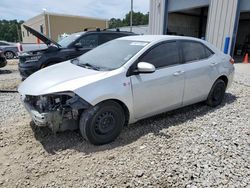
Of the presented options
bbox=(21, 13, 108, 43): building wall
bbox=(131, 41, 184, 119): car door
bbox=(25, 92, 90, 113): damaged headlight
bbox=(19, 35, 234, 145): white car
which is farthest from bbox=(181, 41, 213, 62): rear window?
bbox=(21, 13, 108, 43): building wall

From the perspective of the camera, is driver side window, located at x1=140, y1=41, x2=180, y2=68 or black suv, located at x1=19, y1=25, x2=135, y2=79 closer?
driver side window, located at x1=140, y1=41, x2=180, y2=68

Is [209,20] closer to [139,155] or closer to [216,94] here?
[216,94]

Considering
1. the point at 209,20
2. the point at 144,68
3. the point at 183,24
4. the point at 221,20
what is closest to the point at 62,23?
the point at 183,24

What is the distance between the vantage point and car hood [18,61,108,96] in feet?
9.70

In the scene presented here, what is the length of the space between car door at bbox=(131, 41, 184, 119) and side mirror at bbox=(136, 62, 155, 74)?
116 mm

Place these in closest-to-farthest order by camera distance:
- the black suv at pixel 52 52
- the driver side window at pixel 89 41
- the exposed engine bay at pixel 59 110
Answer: the exposed engine bay at pixel 59 110 < the black suv at pixel 52 52 < the driver side window at pixel 89 41

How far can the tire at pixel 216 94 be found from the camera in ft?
15.4

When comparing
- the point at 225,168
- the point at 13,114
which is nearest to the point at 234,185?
the point at 225,168

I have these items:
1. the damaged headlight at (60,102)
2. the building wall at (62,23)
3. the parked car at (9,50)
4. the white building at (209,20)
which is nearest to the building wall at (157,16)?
the white building at (209,20)

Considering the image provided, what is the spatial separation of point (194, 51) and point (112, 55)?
5.72ft

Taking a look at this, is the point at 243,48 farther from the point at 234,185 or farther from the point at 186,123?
the point at 234,185

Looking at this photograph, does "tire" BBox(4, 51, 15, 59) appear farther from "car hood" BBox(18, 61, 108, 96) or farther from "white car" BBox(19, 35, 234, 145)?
"car hood" BBox(18, 61, 108, 96)

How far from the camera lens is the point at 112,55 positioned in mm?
3748

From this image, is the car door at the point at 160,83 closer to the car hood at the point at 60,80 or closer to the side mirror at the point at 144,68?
A: the side mirror at the point at 144,68
